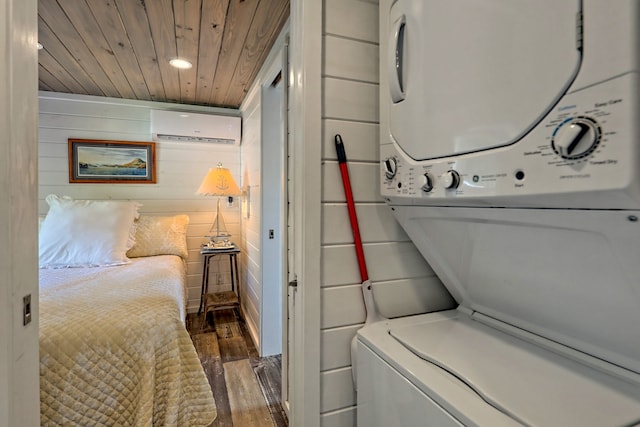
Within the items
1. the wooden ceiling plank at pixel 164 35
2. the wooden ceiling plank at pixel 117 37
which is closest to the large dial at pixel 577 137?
the wooden ceiling plank at pixel 164 35

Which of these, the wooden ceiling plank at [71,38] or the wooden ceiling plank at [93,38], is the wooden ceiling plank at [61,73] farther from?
the wooden ceiling plank at [93,38]

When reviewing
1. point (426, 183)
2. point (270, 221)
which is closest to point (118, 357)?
point (270, 221)

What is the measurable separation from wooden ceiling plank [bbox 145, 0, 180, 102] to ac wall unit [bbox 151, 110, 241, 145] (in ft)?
1.59

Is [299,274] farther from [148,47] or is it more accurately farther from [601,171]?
[148,47]

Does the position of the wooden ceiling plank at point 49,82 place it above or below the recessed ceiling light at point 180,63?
above

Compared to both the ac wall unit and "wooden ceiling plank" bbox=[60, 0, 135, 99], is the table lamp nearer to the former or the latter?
the ac wall unit

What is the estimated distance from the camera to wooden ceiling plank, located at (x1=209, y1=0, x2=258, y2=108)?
1.59m

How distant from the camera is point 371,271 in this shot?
1.06 m

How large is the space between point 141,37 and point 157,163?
1.56 metres

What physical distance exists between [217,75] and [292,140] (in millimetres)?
1752

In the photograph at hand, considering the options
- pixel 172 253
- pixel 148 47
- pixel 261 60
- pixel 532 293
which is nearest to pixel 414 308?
pixel 532 293

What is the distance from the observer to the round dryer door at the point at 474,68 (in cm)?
51

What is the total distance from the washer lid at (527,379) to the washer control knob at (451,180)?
40 cm

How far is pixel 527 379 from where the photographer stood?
647mm
